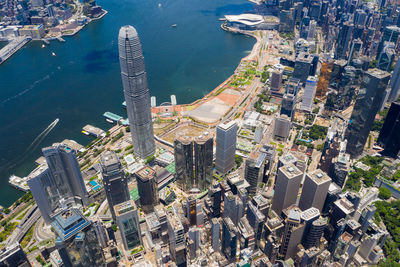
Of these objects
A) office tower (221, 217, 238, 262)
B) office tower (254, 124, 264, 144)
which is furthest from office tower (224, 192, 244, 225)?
office tower (254, 124, 264, 144)

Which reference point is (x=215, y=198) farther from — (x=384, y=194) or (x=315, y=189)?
(x=384, y=194)

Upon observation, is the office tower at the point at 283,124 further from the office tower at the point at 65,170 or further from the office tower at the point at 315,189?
the office tower at the point at 65,170

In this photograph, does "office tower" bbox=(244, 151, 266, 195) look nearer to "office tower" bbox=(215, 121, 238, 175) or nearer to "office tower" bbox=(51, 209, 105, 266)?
"office tower" bbox=(215, 121, 238, 175)

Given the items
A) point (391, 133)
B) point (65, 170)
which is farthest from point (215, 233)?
point (391, 133)

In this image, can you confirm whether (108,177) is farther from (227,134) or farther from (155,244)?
(227,134)

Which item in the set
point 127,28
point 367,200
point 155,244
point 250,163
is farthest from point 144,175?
point 367,200

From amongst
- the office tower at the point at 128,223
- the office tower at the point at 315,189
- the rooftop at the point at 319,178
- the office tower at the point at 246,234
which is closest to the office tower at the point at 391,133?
the office tower at the point at 315,189
